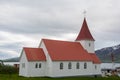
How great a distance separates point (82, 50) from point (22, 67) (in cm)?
1463

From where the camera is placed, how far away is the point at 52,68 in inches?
1988

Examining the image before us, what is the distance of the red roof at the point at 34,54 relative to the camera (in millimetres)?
50031

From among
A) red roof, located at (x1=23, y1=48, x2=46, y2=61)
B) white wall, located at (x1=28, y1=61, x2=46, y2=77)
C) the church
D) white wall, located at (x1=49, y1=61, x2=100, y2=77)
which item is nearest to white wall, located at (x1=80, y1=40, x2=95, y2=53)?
the church

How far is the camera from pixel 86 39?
2411 inches

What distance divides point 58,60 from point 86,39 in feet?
41.4

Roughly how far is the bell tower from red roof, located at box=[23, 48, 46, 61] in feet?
40.4

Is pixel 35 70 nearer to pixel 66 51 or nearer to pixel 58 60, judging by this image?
pixel 58 60

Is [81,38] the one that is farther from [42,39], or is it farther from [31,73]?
[31,73]

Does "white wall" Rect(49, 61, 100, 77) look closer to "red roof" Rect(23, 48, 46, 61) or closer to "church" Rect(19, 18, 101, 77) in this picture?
"church" Rect(19, 18, 101, 77)

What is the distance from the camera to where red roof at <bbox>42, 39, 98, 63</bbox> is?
52.3 m

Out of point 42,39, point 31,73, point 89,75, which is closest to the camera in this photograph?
point 31,73

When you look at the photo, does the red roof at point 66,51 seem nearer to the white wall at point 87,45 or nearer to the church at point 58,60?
the church at point 58,60

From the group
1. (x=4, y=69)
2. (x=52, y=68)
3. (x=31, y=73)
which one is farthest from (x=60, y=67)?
(x=4, y=69)

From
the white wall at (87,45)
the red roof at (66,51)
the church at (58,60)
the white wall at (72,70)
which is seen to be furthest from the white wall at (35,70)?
the white wall at (87,45)
